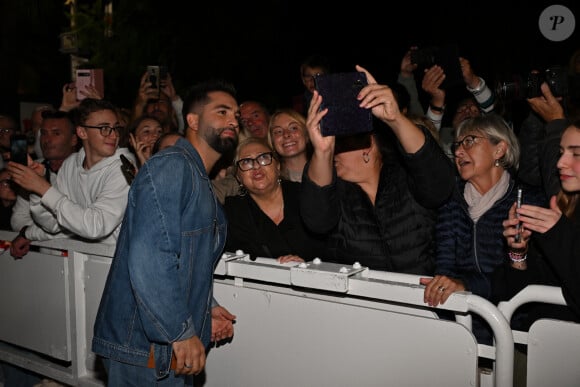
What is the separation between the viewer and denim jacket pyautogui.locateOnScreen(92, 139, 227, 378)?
7.11ft

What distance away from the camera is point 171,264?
219 centimetres

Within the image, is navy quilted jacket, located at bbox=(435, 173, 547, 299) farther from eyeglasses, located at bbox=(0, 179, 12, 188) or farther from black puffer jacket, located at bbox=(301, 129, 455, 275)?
eyeglasses, located at bbox=(0, 179, 12, 188)

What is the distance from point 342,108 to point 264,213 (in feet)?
3.77

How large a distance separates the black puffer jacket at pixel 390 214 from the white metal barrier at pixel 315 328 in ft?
0.86

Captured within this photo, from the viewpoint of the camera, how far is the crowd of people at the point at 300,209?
2199 mm

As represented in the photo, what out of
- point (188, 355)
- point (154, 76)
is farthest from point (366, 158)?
point (154, 76)

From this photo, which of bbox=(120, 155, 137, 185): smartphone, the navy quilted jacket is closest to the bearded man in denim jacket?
bbox=(120, 155, 137, 185): smartphone

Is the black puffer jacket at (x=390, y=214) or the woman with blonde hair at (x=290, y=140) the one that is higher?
the woman with blonde hair at (x=290, y=140)

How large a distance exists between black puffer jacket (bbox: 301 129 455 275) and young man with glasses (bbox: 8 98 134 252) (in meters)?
1.22

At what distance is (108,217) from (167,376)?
117 centimetres

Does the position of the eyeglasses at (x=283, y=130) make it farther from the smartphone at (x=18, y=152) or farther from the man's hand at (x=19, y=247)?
the man's hand at (x=19, y=247)

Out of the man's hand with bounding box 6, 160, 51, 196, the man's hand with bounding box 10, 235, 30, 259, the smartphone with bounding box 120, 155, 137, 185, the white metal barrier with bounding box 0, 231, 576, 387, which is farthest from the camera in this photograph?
the man's hand with bounding box 10, 235, 30, 259

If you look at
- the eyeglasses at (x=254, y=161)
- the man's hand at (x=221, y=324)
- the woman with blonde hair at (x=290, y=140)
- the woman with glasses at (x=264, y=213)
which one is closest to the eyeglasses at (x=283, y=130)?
the woman with blonde hair at (x=290, y=140)

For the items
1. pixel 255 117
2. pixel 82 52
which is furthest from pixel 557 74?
pixel 82 52
